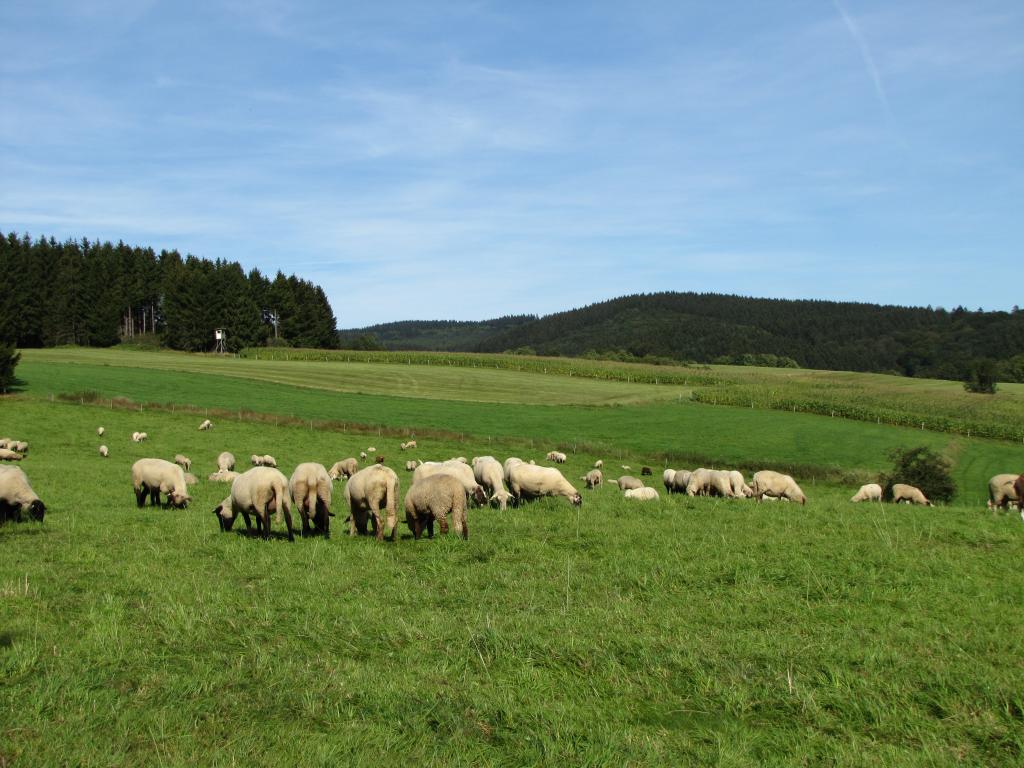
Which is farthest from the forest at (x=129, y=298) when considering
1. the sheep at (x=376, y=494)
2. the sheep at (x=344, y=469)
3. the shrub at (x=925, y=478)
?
the sheep at (x=376, y=494)

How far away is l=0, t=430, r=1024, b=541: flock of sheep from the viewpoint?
1611cm

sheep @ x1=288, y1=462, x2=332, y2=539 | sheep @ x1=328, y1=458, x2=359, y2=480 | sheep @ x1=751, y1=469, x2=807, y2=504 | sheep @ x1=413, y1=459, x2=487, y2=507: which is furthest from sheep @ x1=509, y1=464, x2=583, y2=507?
sheep @ x1=328, y1=458, x2=359, y2=480

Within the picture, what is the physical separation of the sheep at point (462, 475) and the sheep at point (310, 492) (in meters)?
2.66

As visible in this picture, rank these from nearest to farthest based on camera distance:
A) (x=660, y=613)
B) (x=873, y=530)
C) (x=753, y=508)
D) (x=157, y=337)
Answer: (x=660, y=613) → (x=873, y=530) → (x=753, y=508) → (x=157, y=337)

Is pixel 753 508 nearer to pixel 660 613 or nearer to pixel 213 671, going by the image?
pixel 660 613

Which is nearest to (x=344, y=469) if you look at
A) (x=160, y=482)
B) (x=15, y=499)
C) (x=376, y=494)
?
(x=160, y=482)

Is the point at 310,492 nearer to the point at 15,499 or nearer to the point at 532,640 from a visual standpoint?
the point at 15,499

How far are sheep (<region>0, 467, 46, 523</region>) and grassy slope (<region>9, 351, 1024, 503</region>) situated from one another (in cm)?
3545

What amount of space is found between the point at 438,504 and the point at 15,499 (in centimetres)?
1081

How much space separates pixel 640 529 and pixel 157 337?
5060 inches

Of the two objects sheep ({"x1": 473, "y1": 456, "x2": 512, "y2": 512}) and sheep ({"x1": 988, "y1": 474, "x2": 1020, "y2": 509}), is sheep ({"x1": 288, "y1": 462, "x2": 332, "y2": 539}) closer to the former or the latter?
sheep ({"x1": 473, "y1": 456, "x2": 512, "y2": 512})

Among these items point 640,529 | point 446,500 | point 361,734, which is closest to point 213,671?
point 361,734

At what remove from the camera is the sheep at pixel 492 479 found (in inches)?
832

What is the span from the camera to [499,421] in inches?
2427
